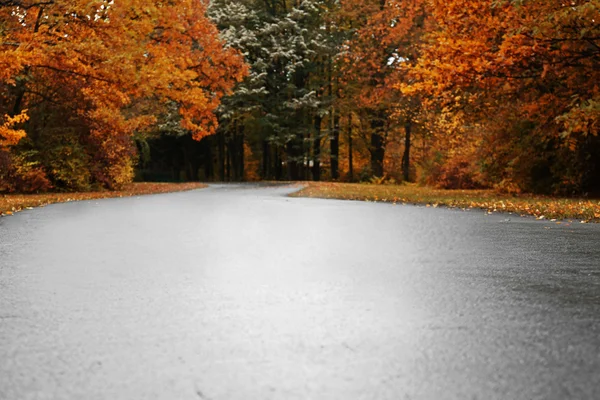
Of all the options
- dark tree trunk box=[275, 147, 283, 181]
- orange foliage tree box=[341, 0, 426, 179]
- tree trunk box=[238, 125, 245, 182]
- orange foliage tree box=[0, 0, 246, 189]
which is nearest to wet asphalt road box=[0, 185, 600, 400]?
orange foliage tree box=[0, 0, 246, 189]

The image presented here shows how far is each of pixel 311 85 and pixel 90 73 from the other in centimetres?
2811

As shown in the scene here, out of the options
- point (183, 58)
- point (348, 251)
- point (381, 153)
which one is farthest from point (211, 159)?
point (348, 251)

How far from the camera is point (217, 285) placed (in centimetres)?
708

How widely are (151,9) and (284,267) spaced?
1795 centimetres

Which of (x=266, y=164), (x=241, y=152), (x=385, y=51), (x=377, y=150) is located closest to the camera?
(x=385, y=51)

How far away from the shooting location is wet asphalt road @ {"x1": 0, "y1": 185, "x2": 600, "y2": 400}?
399 cm

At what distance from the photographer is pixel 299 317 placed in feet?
18.5

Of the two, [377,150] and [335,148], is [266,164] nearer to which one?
[335,148]

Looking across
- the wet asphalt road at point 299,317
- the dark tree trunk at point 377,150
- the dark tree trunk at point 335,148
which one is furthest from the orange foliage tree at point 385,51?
the wet asphalt road at point 299,317

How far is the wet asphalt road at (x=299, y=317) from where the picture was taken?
399cm

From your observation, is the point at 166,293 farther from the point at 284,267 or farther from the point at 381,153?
the point at 381,153

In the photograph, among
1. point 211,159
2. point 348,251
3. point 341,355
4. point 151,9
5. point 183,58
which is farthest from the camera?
point 211,159

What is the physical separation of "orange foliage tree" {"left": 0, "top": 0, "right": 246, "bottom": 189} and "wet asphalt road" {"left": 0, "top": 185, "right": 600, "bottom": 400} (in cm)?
1215

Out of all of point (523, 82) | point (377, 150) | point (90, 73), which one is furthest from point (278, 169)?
point (523, 82)
